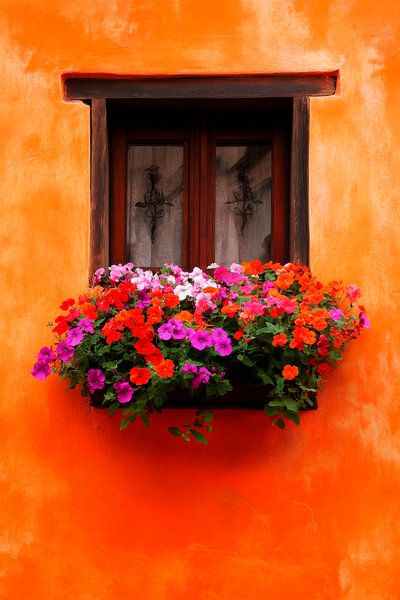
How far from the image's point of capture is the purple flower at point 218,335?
11.1 feet

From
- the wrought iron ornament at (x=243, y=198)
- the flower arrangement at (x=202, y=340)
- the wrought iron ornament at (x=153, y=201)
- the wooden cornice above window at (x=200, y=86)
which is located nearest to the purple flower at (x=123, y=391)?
the flower arrangement at (x=202, y=340)

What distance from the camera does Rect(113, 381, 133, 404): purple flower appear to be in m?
3.40

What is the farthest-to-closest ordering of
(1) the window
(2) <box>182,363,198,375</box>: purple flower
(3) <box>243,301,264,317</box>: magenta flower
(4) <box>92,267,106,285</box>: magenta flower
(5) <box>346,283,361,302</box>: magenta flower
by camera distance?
(1) the window, (4) <box>92,267,106,285</box>: magenta flower, (5) <box>346,283,361,302</box>: magenta flower, (3) <box>243,301,264,317</box>: magenta flower, (2) <box>182,363,198,375</box>: purple flower

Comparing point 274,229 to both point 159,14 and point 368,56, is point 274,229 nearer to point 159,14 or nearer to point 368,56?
point 368,56

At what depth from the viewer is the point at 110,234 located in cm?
415

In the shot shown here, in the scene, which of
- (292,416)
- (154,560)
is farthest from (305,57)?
(154,560)

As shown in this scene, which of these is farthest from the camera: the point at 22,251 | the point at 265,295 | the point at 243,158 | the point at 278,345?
the point at 243,158

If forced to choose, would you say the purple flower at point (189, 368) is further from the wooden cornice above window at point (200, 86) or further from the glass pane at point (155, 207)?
the wooden cornice above window at point (200, 86)

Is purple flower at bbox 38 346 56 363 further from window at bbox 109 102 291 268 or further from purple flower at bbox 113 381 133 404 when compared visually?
window at bbox 109 102 291 268

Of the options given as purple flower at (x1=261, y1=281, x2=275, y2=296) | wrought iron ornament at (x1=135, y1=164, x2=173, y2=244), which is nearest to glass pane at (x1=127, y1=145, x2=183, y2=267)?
wrought iron ornament at (x1=135, y1=164, x2=173, y2=244)

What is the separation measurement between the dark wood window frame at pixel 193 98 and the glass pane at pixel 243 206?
21cm

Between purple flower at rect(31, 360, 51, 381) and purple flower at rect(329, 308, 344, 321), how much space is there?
4.10ft

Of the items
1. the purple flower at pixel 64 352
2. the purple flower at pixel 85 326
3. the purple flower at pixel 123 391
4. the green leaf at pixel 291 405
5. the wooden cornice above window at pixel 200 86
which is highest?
the wooden cornice above window at pixel 200 86

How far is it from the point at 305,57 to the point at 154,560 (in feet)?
8.15
